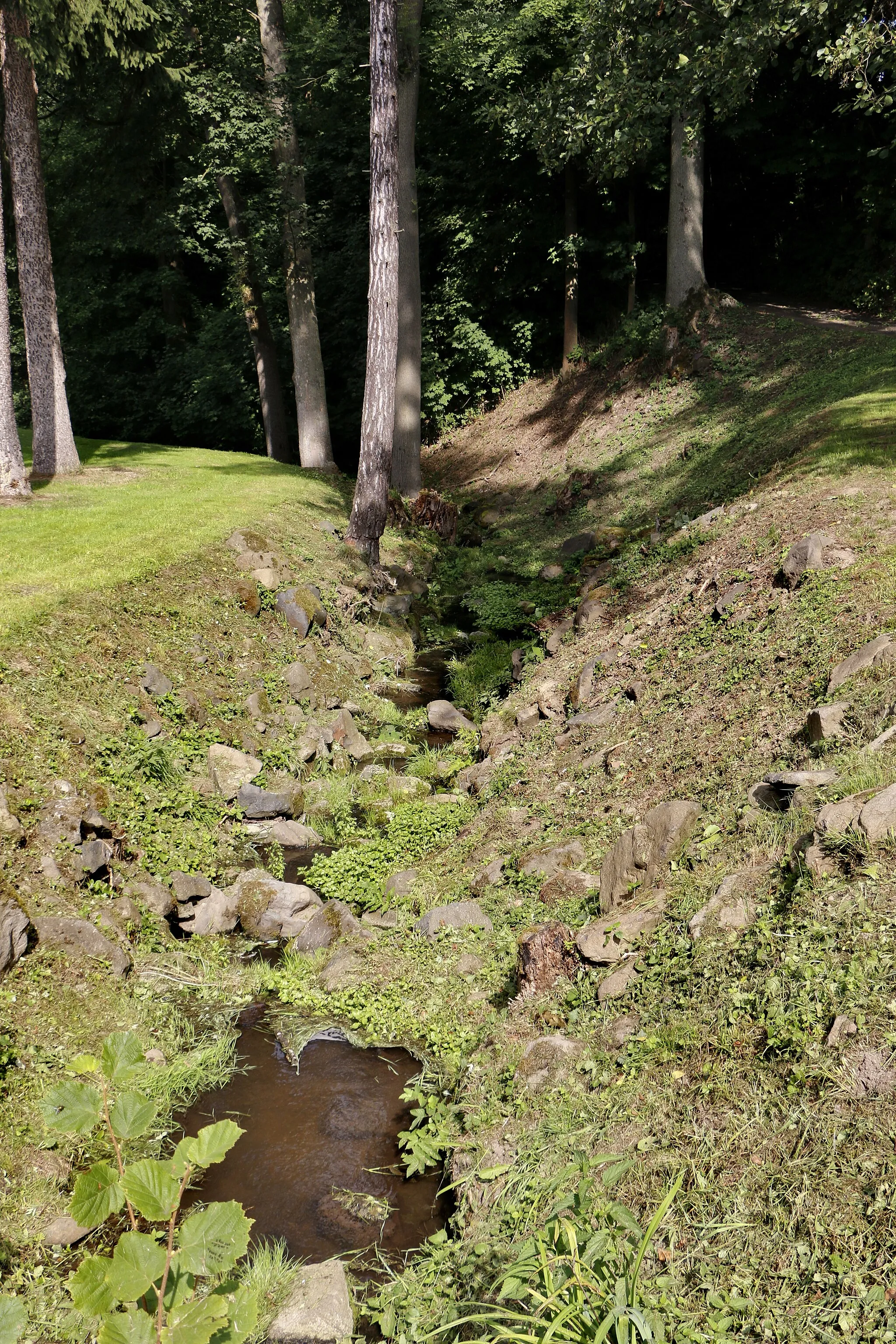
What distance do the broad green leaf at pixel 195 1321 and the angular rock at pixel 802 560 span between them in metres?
7.04

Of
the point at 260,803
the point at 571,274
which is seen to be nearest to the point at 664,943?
the point at 260,803

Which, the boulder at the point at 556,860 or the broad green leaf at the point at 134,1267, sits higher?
the broad green leaf at the point at 134,1267

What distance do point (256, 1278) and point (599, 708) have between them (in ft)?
17.7

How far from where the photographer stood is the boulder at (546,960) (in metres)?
5.29

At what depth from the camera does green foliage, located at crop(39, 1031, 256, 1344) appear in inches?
70.4

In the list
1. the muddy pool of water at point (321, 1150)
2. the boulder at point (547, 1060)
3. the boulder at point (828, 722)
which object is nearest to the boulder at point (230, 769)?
the muddy pool of water at point (321, 1150)

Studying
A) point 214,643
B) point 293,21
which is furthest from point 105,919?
point 293,21

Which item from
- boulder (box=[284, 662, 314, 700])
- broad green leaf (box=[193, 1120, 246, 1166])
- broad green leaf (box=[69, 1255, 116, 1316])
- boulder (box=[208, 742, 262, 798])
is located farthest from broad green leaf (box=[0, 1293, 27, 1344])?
boulder (box=[284, 662, 314, 700])

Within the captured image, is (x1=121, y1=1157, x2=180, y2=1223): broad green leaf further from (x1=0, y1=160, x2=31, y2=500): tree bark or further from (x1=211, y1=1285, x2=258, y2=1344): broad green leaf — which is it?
(x1=0, y1=160, x2=31, y2=500): tree bark

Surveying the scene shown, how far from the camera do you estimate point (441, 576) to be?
15844 mm

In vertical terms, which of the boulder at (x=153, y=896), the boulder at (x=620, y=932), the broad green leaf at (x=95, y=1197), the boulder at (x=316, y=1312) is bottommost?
the boulder at (x=316, y=1312)

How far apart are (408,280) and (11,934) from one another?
1515 centimetres

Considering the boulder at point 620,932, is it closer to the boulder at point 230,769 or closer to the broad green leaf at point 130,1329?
the broad green leaf at point 130,1329

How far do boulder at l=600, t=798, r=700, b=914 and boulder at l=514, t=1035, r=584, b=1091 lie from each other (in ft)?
3.21
